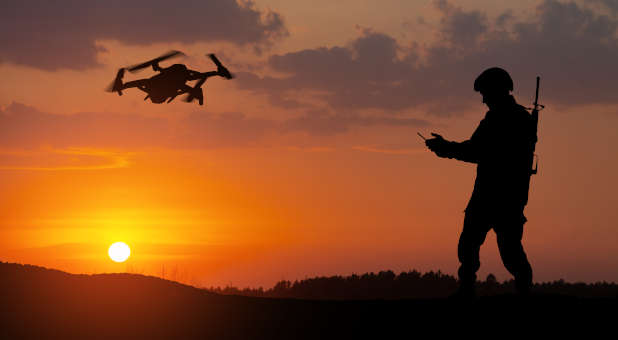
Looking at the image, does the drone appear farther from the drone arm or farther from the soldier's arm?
the soldier's arm

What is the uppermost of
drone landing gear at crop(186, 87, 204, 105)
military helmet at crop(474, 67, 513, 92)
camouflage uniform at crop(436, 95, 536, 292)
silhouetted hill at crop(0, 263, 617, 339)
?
drone landing gear at crop(186, 87, 204, 105)

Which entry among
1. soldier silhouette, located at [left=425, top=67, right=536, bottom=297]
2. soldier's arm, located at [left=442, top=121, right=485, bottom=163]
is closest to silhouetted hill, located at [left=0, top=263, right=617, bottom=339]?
soldier silhouette, located at [left=425, top=67, right=536, bottom=297]

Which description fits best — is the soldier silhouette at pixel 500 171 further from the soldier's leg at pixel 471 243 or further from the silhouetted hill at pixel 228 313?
the silhouetted hill at pixel 228 313

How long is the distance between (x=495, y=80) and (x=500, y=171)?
4.56ft

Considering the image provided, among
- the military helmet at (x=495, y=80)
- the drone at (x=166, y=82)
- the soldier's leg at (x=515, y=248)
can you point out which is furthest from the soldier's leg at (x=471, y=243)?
the drone at (x=166, y=82)

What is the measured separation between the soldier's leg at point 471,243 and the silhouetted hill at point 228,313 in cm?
49

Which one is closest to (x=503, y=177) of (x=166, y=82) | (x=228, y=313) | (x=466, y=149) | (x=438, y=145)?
(x=466, y=149)

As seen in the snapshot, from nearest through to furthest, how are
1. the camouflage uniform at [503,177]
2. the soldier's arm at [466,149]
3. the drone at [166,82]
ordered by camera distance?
the camouflage uniform at [503,177] → the soldier's arm at [466,149] → the drone at [166,82]

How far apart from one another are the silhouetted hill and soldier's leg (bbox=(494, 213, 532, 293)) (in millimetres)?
463

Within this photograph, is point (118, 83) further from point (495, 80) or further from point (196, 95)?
point (495, 80)

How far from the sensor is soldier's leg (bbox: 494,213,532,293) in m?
11.2

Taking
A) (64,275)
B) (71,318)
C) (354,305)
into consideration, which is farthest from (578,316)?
(64,275)

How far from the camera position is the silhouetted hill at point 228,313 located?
11.3 meters

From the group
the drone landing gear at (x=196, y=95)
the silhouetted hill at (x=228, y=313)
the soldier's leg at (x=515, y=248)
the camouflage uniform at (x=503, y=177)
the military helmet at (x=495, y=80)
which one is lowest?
the silhouetted hill at (x=228, y=313)
